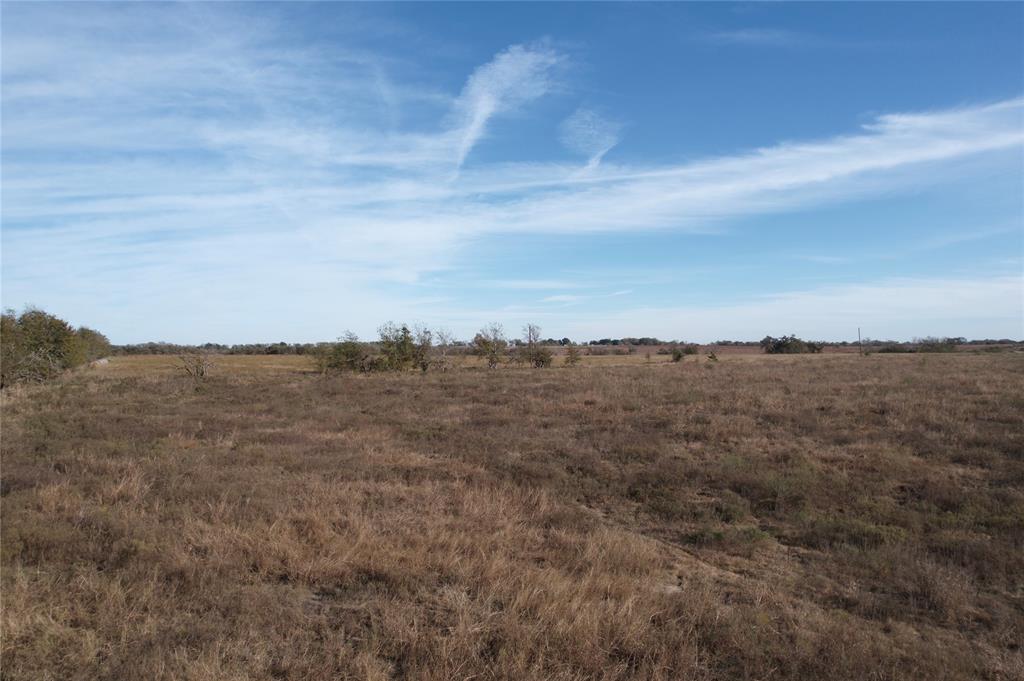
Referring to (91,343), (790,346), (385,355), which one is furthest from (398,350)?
(790,346)

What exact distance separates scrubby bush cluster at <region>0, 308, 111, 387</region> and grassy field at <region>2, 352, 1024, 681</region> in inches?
686

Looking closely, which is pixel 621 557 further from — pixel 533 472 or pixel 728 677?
pixel 533 472

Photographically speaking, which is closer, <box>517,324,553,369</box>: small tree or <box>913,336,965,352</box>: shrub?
<box>517,324,553,369</box>: small tree

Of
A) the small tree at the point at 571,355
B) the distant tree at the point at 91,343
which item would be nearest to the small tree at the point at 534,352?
the small tree at the point at 571,355

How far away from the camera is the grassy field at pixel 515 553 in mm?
4379

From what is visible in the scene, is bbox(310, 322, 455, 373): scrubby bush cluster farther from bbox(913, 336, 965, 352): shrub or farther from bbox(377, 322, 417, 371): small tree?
bbox(913, 336, 965, 352): shrub

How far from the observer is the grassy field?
14.4 ft

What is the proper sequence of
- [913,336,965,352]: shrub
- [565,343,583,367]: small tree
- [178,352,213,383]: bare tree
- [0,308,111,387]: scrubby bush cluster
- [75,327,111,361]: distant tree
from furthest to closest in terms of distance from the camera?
[913,336,965,352]: shrub, [565,343,583,367]: small tree, [75,327,111,361]: distant tree, [178,352,213,383]: bare tree, [0,308,111,387]: scrubby bush cluster

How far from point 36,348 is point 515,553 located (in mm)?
37702

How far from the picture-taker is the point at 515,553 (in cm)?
660

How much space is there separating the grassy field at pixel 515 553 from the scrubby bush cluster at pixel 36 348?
57.2 feet

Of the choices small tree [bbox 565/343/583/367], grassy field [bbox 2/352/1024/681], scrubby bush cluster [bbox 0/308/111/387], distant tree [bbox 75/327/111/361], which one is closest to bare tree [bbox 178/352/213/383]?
scrubby bush cluster [bbox 0/308/111/387]

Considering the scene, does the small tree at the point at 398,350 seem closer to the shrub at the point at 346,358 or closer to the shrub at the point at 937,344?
the shrub at the point at 346,358

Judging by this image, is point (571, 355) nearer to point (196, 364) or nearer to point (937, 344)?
point (196, 364)
